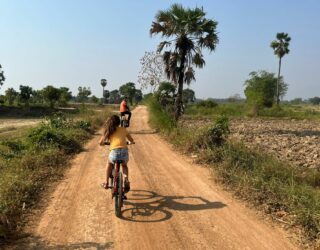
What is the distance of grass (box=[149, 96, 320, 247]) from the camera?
695cm

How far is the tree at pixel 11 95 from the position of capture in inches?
3145

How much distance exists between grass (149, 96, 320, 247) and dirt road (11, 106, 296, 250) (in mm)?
384

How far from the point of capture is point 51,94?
7256 centimetres

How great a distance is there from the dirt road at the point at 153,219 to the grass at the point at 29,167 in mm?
420

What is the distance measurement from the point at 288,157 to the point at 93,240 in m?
10.8

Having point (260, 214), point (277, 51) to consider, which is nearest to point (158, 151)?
point (260, 214)

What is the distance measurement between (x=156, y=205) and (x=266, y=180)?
2.60 meters

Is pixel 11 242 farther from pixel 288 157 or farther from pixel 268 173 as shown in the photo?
pixel 288 157

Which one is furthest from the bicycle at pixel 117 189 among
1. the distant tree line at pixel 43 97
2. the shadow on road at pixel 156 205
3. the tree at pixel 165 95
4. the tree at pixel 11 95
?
the tree at pixel 11 95

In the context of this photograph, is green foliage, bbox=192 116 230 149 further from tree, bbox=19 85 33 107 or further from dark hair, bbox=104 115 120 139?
tree, bbox=19 85 33 107

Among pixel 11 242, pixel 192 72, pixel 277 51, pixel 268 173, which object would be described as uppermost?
pixel 277 51

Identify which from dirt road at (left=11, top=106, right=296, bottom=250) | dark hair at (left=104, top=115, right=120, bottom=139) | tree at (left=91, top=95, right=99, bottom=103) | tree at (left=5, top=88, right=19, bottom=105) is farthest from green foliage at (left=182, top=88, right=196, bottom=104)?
tree at (left=5, top=88, right=19, bottom=105)

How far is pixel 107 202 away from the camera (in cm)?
835

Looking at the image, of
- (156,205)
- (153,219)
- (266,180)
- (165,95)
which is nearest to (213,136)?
(266,180)
